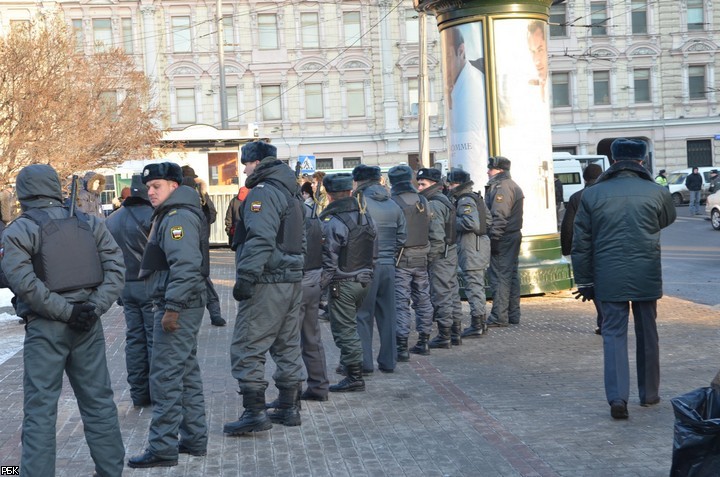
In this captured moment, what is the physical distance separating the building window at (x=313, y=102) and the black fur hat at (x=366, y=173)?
135 feet

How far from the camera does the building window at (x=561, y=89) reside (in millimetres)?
50281

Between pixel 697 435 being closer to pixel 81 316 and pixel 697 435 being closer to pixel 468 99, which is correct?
pixel 81 316

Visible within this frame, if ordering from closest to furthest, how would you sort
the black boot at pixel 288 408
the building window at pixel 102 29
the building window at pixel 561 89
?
the black boot at pixel 288 408 → the building window at pixel 102 29 → the building window at pixel 561 89

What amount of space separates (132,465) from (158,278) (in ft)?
3.84

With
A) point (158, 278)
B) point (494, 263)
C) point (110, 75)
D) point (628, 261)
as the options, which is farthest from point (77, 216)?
point (110, 75)

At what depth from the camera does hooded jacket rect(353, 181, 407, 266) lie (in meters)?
9.38

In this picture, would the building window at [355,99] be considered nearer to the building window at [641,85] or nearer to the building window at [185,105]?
the building window at [185,105]

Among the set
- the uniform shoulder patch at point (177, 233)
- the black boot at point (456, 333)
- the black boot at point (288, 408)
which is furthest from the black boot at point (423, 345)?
the uniform shoulder patch at point (177, 233)

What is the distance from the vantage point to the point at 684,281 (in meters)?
17.0

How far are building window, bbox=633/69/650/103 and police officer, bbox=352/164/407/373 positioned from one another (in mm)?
43469

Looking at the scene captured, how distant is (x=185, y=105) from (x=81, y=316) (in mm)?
45134

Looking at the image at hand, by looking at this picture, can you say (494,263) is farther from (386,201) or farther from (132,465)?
(132,465)

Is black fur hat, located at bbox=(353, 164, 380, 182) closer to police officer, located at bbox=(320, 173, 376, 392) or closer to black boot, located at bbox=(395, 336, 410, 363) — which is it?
police officer, located at bbox=(320, 173, 376, 392)

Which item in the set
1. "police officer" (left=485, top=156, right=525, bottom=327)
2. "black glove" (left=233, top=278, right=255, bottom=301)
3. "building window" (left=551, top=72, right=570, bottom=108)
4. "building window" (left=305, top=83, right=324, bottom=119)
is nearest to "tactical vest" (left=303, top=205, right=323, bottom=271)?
"black glove" (left=233, top=278, right=255, bottom=301)
